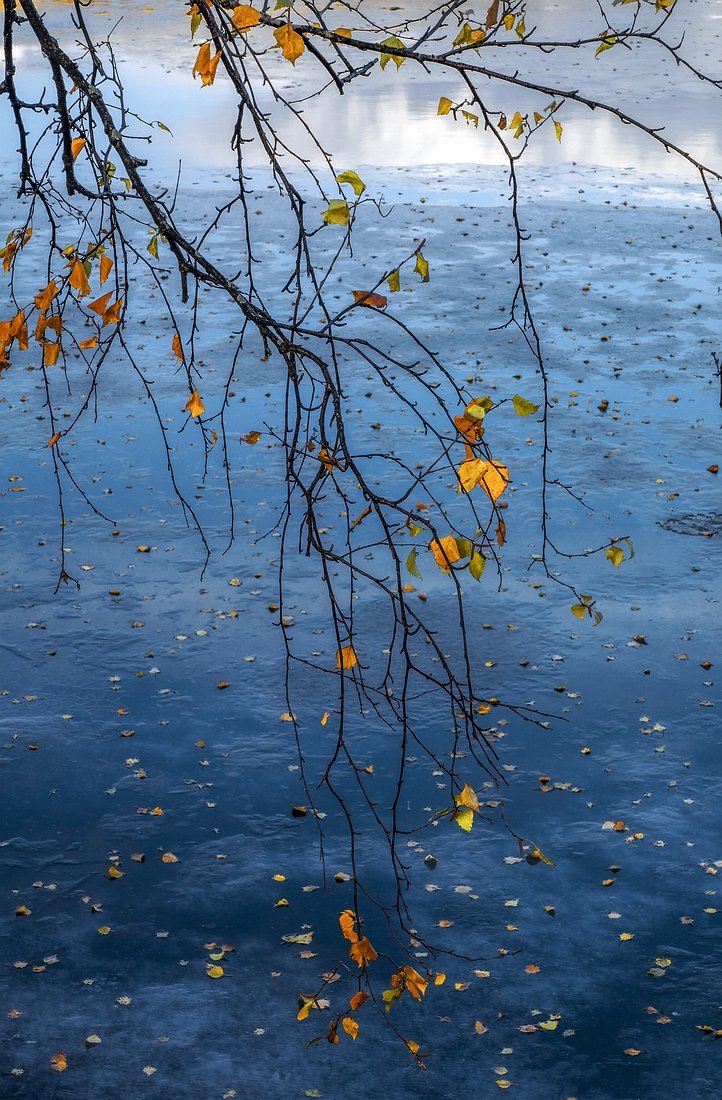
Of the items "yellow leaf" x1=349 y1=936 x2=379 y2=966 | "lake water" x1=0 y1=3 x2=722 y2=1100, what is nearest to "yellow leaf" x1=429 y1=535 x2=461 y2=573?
"yellow leaf" x1=349 y1=936 x2=379 y2=966

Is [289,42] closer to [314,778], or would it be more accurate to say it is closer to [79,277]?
[79,277]

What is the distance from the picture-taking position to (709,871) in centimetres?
628

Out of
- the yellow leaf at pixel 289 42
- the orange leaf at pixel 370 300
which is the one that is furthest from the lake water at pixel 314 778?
the yellow leaf at pixel 289 42

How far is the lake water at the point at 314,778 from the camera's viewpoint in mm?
5348

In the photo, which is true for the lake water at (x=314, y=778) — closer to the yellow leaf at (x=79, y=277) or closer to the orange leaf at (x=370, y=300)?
the yellow leaf at (x=79, y=277)

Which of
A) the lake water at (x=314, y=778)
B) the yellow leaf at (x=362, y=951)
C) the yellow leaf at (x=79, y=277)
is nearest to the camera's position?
the yellow leaf at (x=362, y=951)

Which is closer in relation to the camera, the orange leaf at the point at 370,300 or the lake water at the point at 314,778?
the orange leaf at the point at 370,300

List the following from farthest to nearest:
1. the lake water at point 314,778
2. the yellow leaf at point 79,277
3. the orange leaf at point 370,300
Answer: the lake water at point 314,778
the yellow leaf at point 79,277
the orange leaf at point 370,300

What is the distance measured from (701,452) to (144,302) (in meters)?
7.17

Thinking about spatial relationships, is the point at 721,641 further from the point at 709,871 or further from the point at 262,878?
the point at 262,878

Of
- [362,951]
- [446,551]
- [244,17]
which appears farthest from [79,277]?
[362,951]

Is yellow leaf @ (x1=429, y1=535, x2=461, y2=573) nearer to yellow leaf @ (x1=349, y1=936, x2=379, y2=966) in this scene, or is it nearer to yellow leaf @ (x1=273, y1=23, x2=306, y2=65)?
yellow leaf @ (x1=349, y1=936, x2=379, y2=966)

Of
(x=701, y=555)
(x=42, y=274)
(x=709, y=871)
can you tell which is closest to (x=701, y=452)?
(x=701, y=555)

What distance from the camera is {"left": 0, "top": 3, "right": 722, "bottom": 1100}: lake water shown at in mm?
5348
